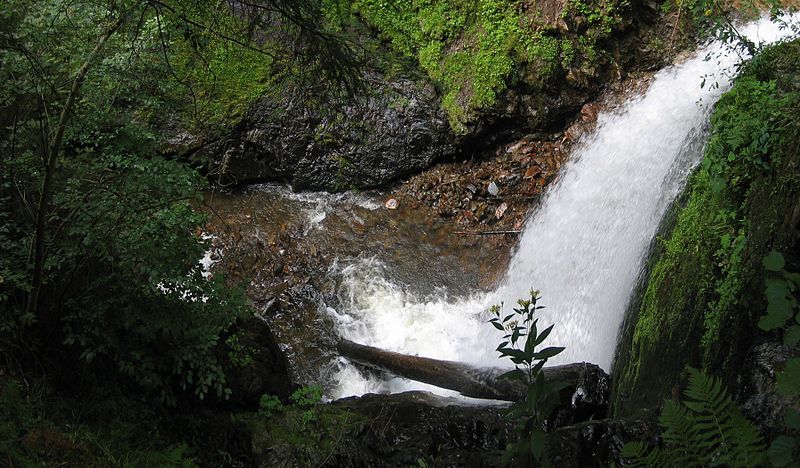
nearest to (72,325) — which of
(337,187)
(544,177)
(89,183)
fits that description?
(89,183)

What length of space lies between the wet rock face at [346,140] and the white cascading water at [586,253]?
5.35ft

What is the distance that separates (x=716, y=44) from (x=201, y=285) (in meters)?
7.21

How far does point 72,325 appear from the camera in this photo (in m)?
3.89

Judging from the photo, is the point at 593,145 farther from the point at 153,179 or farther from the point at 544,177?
the point at 153,179

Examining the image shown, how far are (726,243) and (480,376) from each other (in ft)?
8.46

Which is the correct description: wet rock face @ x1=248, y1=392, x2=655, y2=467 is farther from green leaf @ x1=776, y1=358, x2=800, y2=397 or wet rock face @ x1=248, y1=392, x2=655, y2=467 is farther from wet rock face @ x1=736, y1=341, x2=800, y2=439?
green leaf @ x1=776, y1=358, x2=800, y2=397

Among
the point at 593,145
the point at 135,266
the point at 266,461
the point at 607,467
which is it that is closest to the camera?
the point at 607,467

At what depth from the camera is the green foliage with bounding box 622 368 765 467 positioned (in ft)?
7.30

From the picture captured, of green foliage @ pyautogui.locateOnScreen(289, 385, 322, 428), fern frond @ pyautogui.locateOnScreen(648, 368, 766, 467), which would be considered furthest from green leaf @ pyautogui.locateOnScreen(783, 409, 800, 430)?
green foliage @ pyautogui.locateOnScreen(289, 385, 322, 428)

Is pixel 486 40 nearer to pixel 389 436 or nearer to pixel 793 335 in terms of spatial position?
pixel 389 436

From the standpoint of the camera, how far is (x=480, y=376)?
5.48 metres

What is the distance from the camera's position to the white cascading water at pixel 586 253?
19.1 ft

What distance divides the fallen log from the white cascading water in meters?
0.22

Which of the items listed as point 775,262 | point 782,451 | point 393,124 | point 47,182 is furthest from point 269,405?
point 393,124
